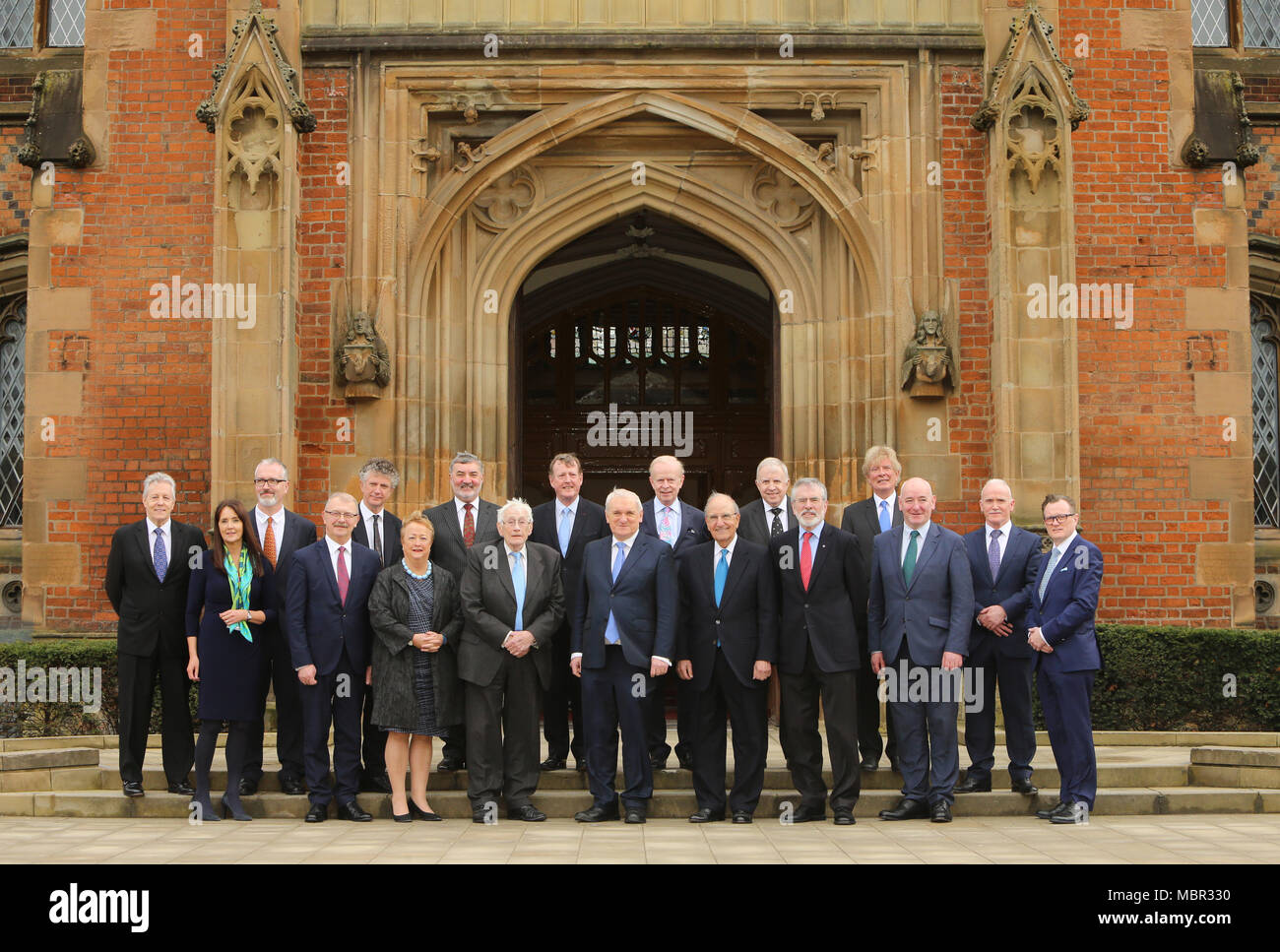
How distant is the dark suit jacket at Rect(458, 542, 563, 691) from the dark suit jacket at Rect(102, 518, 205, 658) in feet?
5.29

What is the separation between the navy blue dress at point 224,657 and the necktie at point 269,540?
292 millimetres

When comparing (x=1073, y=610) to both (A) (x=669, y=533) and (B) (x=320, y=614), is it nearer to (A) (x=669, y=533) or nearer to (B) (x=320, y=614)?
(A) (x=669, y=533)

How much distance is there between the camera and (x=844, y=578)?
28.1 feet

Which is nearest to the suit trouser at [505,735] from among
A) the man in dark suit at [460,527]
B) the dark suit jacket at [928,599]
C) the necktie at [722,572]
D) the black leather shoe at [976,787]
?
the man in dark suit at [460,527]

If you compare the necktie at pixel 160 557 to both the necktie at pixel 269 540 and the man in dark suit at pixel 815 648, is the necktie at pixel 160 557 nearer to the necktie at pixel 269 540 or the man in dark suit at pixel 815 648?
the necktie at pixel 269 540

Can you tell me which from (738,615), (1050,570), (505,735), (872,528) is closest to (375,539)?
(505,735)

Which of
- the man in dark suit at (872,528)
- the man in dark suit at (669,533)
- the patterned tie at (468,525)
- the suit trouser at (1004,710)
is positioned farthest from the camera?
the patterned tie at (468,525)

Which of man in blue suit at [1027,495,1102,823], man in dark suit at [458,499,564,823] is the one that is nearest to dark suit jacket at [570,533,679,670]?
man in dark suit at [458,499,564,823]

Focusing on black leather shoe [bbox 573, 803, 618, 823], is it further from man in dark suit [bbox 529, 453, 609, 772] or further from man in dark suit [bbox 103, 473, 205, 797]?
man in dark suit [bbox 103, 473, 205, 797]

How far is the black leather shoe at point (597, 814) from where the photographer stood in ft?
27.2

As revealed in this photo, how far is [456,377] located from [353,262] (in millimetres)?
1212

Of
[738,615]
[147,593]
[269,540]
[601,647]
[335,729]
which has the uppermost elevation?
[269,540]

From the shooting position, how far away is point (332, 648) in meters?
8.41

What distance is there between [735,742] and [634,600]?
95 cm
